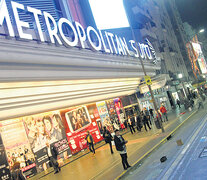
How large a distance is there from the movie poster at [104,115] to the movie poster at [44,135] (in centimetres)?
586

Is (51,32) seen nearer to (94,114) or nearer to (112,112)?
(94,114)

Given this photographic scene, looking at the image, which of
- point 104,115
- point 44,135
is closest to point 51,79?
point 44,135

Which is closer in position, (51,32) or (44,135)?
(51,32)

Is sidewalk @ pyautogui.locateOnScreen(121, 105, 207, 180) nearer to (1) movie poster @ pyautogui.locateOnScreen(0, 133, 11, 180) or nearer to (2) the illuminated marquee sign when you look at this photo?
(1) movie poster @ pyautogui.locateOnScreen(0, 133, 11, 180)

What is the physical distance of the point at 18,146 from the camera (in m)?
13.6

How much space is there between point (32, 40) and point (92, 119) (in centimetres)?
1187

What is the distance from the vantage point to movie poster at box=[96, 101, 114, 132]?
22203 millimetres

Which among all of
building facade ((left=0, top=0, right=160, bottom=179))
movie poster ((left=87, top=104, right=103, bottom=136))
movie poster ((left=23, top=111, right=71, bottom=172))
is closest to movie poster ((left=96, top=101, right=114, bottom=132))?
building facade ((left=0, top=0, right=160, bottom=179))

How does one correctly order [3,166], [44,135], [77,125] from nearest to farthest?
[3,166] < [44,135] < [77,125]

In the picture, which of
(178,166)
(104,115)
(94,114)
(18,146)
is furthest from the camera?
(104,115)

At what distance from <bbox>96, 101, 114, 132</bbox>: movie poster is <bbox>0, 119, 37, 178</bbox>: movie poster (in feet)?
30.6

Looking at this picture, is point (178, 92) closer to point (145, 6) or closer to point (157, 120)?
point (145, 6)

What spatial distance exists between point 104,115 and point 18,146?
10.7 m

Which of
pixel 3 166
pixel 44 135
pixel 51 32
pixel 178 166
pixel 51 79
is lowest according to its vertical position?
pixel 178 166
